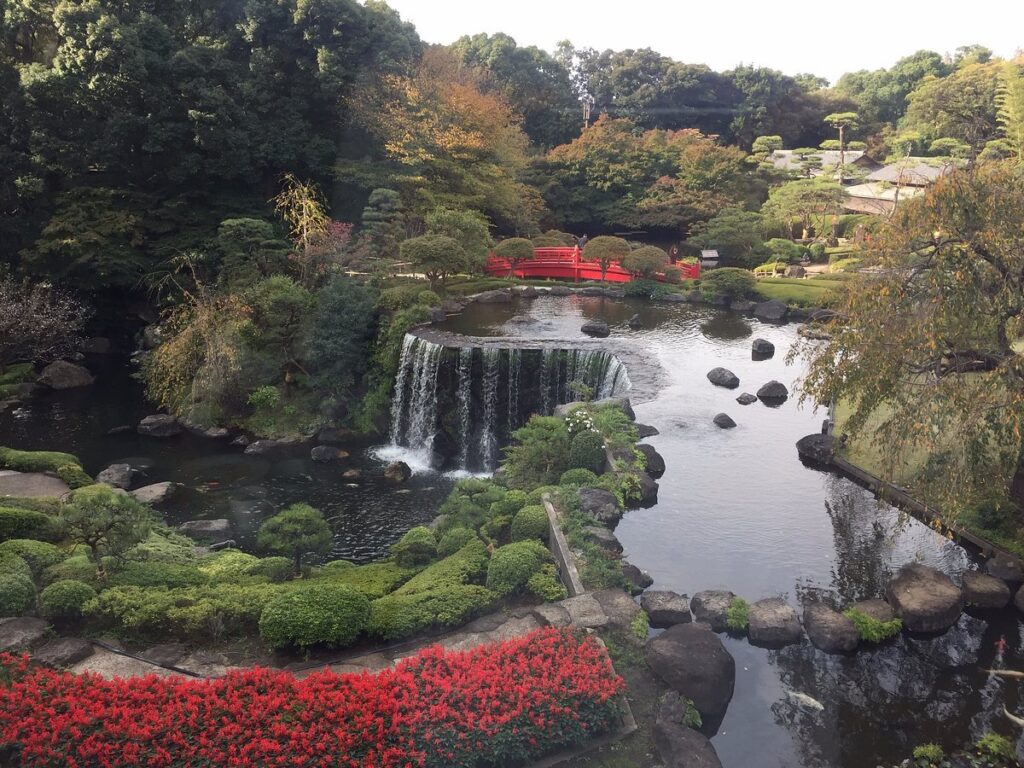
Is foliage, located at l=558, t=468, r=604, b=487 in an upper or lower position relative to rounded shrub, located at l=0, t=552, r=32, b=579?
upper

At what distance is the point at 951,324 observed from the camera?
38.4ft

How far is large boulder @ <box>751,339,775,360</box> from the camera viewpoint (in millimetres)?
25050

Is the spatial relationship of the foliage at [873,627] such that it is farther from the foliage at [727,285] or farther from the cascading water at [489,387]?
the foliage at [727,285]

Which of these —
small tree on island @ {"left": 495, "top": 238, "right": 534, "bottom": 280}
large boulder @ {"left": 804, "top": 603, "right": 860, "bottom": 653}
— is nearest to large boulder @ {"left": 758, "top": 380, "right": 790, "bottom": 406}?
large boulder @ {"left": 804, "top": 603, "right": 860, "bottom": 653}

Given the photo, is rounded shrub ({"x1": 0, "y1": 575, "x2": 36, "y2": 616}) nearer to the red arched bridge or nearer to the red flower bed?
the red flower bed

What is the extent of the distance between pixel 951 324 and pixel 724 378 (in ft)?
35.0

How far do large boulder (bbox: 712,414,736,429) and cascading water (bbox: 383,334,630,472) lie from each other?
11.7 ft

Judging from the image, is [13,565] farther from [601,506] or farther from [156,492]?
[601,506]

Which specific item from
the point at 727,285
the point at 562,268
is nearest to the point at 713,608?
the point at 727,285

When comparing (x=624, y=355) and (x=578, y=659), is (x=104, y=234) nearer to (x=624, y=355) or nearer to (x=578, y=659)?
(x=624, y=355)

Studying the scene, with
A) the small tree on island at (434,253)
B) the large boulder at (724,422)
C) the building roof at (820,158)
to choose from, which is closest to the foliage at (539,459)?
the large boulder at (724,422)

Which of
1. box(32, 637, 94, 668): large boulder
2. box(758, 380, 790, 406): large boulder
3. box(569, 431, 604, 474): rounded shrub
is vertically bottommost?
box(32, 637, 94, 668): large boulder

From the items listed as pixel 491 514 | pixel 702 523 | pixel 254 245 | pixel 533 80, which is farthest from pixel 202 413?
pixel 533 80

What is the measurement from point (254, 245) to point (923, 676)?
81.0ft
